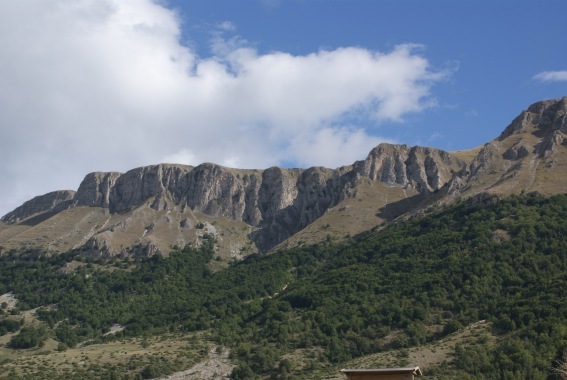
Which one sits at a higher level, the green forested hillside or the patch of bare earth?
the green forested hillside

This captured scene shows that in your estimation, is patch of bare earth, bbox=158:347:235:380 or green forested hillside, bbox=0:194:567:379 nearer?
green forested hillside, bbox=0:194:567:379

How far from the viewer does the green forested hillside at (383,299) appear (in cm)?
11069

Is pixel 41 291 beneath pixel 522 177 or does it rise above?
beneath

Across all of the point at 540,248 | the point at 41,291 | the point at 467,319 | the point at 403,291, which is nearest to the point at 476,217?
the point at 540,248

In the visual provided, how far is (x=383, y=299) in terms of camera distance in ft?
473

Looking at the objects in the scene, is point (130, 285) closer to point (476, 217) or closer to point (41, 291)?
point (41, 291)

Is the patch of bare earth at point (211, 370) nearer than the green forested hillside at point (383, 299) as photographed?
No

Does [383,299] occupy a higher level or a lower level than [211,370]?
higher

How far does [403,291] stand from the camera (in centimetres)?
14438

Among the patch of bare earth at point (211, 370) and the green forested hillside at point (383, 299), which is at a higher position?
the green forested hillside at point (383, 299)

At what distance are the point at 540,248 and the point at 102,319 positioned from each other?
110 meters

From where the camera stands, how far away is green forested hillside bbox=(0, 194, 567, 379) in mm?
110688

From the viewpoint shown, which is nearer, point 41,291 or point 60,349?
point 60,349

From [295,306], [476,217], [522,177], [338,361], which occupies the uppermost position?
[522,177]
